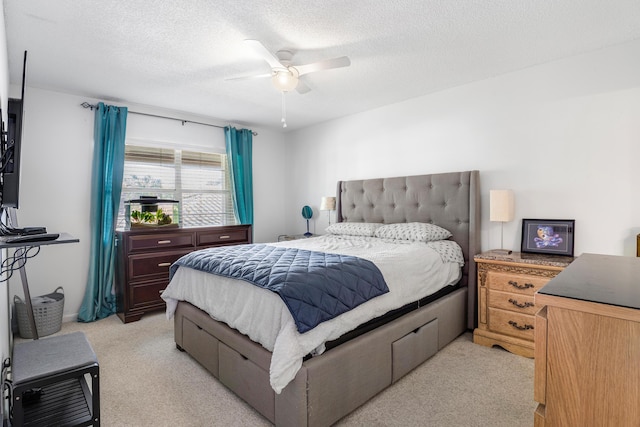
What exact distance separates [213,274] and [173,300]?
704 mm

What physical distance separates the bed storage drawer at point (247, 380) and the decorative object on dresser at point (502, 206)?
227cm

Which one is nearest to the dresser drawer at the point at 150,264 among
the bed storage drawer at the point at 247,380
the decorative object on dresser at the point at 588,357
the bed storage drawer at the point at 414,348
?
the bed storage drawer at the point at 247,380

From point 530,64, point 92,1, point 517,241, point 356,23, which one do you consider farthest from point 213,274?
point 530,64

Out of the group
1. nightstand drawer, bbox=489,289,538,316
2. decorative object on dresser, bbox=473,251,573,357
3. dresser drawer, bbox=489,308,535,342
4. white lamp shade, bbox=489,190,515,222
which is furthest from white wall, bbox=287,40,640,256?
dresser drawer, bbox=489,308,535,342

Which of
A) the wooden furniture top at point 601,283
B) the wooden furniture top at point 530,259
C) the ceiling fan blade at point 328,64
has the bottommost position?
the wooden furniture top at point 530,259

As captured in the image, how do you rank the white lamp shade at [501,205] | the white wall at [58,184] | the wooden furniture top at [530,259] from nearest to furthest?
the wooden furniture top at [530,259] < the white lamp shade at [501,205] < the white wall at [58,184]

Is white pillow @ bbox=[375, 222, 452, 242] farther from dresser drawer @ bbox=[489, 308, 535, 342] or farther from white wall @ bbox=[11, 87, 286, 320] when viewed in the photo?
white wall @ bbox=[11, 87, 286, 320]

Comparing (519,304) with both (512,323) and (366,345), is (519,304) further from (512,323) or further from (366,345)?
(366,345)

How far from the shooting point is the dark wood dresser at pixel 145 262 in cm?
343

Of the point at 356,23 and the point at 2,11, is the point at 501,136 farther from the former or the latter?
the point at 2,11

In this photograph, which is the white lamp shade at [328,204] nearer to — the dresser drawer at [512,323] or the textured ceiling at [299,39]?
the textured ceiling at [299,39]

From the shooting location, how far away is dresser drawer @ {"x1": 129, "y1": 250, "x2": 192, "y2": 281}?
3.46 metres

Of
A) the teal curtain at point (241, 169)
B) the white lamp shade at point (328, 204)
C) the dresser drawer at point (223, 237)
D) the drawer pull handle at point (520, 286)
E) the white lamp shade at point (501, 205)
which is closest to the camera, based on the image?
the drawer pull handle at point (520, 286)

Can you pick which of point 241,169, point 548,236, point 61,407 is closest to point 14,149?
point 61,407
